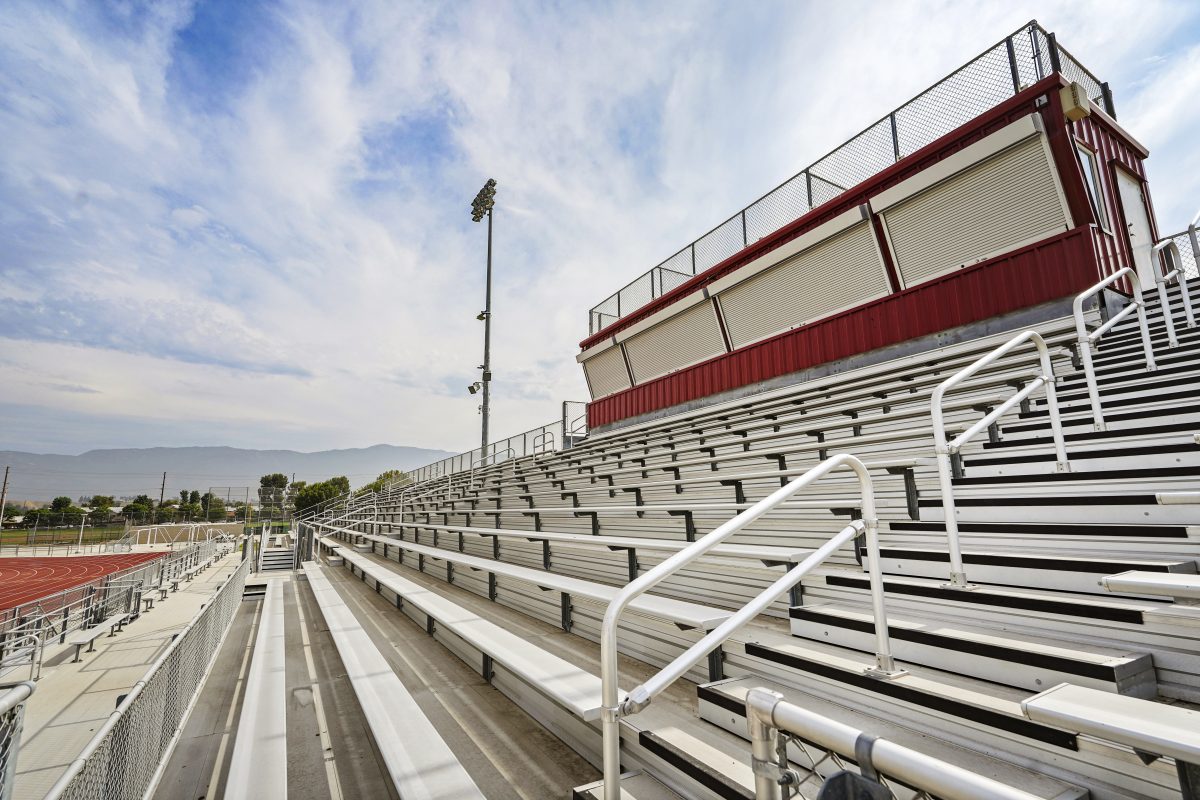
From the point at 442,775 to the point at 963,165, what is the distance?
27.2ft

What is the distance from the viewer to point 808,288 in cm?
902

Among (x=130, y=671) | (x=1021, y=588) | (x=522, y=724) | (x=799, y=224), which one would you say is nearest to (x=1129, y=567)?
(x=1021, y=588)

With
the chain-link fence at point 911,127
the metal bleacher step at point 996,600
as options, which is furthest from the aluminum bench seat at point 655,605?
the chain-link fence at point 911,127

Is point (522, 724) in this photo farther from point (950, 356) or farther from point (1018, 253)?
point (1018, 253)

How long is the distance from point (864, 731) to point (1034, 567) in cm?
130

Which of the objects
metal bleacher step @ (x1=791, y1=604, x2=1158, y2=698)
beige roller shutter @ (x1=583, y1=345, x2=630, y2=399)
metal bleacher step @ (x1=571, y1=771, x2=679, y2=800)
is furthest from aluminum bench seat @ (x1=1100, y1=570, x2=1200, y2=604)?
beige roller shutter @ (x1=583, y1=345, x2=630, y2=399)

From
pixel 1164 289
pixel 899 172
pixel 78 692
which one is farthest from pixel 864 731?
pixel 78 692

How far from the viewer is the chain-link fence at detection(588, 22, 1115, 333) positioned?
6.68 m

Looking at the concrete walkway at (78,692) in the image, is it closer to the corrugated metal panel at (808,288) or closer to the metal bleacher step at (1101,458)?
the metal bleacher step at (1101,458)

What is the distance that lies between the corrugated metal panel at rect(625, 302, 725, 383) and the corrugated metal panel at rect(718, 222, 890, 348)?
0.53m

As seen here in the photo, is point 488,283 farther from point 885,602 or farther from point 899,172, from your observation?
point 885,602

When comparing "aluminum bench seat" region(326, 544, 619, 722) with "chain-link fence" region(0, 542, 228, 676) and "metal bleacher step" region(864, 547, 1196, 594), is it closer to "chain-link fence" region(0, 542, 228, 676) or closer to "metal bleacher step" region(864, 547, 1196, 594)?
"metal bleacher step" region(864, 547, 1196, 594)

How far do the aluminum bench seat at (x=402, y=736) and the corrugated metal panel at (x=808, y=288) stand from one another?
7.91 m

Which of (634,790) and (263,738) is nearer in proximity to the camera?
(634,790)
